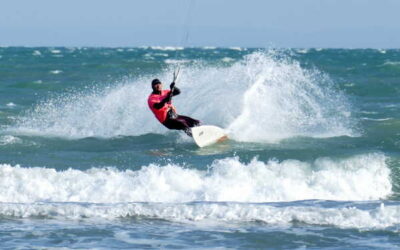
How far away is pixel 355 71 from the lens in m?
38.0

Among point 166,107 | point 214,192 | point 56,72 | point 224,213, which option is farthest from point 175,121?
point 56,72

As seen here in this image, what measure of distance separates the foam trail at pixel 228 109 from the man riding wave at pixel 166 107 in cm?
182

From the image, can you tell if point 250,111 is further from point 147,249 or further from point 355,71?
point 355,71

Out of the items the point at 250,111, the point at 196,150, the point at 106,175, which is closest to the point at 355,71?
the point at 250,111

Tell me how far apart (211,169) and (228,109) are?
4198 millimetres

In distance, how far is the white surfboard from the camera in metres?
14.7

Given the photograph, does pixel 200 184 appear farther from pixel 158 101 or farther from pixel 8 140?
pixel 8 140

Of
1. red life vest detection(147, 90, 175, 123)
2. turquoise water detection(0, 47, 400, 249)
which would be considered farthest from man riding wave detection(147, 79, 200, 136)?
turquoise water detection(0, 47, 400, 249)

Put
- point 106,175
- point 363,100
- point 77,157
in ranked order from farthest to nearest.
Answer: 1. point 363,100
2. point 77,157
3. point 106,175

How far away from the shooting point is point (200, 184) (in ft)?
38.5

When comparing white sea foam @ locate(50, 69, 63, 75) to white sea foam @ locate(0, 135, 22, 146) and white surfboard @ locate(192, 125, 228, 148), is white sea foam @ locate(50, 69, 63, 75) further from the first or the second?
white surfboard @ locate(192, 125, 228, 148)

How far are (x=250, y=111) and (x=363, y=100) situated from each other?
9220 mm

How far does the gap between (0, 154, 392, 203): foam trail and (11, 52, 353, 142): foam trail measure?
135 inches

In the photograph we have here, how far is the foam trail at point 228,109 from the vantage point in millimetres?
16734
